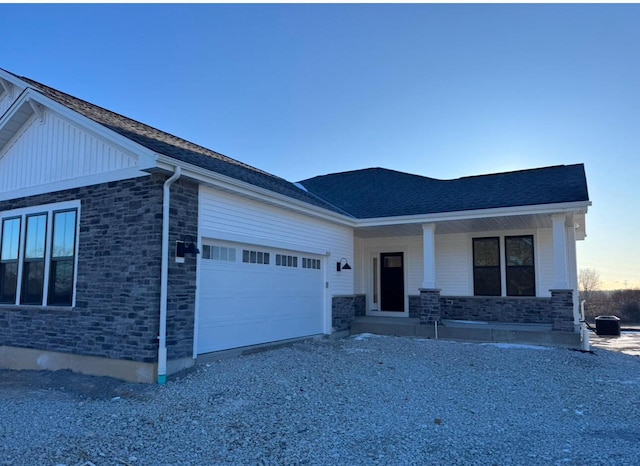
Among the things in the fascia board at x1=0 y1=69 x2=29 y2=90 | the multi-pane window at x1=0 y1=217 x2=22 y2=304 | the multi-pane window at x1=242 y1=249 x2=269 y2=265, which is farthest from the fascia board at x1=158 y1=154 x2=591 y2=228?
the multi-pane window at x1=0 y1=217 x2=22 y2=304

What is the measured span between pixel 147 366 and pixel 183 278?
1.44 meters

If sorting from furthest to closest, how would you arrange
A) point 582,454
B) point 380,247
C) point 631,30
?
point 380,247 < point 631,30 < point 582,454

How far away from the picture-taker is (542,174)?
42.2 feet

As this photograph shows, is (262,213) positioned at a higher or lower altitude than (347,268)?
higher

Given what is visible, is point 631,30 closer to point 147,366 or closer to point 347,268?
point 347,268

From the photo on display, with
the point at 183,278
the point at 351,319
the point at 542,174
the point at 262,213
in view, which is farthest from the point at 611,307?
the point at 183,278

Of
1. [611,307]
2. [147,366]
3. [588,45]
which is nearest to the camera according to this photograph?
[147,366]

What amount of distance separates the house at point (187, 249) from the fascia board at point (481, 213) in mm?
37

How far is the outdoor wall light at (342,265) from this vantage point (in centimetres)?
1214

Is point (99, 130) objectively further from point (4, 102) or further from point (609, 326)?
point (609, 326)

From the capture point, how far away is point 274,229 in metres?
9.55

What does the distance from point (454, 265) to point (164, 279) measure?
941 cm

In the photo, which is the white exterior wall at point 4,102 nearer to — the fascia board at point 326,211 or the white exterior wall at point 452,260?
the fascia board at point 326,211

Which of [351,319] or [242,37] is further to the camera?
[351,319]
